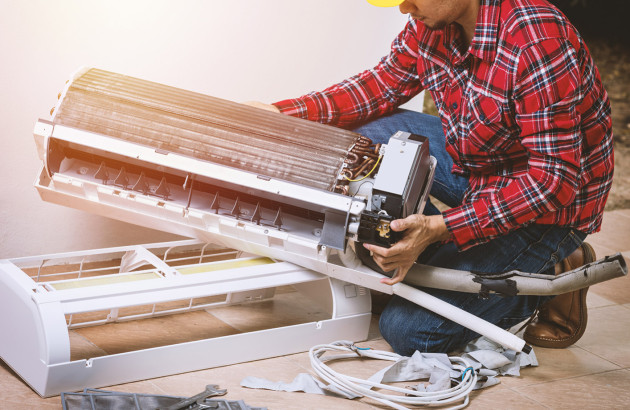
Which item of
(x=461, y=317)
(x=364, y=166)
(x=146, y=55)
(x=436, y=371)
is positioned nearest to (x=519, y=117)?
(x=364, y=166)

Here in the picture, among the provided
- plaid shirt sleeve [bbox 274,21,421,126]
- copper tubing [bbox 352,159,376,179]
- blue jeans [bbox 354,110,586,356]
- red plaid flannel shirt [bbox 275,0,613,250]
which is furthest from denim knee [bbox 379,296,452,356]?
plaid shirt sleeve [bbox 274,21,421,126]

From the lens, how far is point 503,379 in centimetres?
170

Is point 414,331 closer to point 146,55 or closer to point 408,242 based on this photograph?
point 408,242

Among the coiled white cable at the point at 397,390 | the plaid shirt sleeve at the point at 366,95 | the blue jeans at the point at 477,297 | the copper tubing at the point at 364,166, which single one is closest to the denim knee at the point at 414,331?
the blue jeans at the point at 477,297

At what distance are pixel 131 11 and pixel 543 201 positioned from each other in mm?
1152

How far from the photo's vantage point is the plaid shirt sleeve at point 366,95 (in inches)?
73.4

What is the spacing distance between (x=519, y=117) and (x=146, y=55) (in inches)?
40.3

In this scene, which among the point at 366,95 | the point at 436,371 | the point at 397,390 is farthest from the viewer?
the point at 366,95

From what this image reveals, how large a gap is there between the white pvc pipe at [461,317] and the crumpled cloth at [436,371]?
0.22 ft

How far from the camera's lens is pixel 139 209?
163cm

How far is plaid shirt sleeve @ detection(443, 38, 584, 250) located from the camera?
1.48m

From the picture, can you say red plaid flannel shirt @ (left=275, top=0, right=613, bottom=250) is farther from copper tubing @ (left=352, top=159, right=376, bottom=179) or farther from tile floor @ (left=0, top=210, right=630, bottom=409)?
tile floor @ (left=0, top=210, right=630, bottom=409)

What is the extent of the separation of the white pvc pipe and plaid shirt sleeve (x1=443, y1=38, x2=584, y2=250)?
0.57 ft

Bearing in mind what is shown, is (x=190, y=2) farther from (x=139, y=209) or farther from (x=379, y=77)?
(x=139, y=209)
